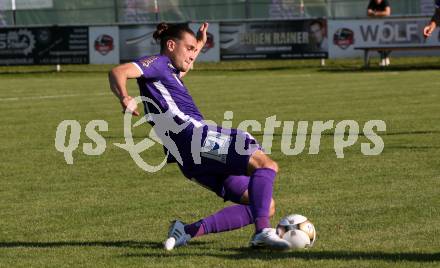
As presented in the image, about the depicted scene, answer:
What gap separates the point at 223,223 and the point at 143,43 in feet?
96.5

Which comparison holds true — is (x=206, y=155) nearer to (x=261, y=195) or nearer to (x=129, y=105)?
(x=261, y=195)

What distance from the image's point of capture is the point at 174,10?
135 ft

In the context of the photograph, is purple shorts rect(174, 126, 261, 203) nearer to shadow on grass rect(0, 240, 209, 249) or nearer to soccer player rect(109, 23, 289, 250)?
soccer player rect(109, 23, 289, 250)

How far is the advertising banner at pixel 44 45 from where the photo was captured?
37.5m

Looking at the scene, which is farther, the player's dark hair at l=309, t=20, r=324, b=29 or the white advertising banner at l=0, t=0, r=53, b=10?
the white advertising banner at l=0, t=0, r=53, b=10

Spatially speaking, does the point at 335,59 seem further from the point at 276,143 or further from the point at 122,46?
the point at 276,143

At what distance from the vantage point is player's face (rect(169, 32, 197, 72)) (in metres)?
7.63

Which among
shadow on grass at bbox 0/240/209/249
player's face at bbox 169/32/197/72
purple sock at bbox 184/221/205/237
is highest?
player's face at bbox 169/32/197/72

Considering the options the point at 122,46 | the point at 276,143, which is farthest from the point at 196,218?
the point at 122,46

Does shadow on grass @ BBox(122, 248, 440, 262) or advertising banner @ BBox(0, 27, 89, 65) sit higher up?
advertising banner @ BBox(0, 27, 89, 65)

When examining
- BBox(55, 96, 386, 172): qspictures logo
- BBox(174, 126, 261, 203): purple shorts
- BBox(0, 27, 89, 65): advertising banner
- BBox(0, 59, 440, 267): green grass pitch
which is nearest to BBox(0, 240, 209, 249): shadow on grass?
BBox(0, 59, 440, 267): green grass pitch

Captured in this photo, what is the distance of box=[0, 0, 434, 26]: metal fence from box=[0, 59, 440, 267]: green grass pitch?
17.2 meters

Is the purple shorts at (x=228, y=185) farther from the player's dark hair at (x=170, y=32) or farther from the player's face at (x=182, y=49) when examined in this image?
the player's dark hair at (x=170, y=32)

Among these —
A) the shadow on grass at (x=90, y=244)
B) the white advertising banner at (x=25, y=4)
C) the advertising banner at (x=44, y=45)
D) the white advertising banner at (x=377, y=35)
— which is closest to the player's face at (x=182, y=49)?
the shadow on grass at (x=90, y=244)
